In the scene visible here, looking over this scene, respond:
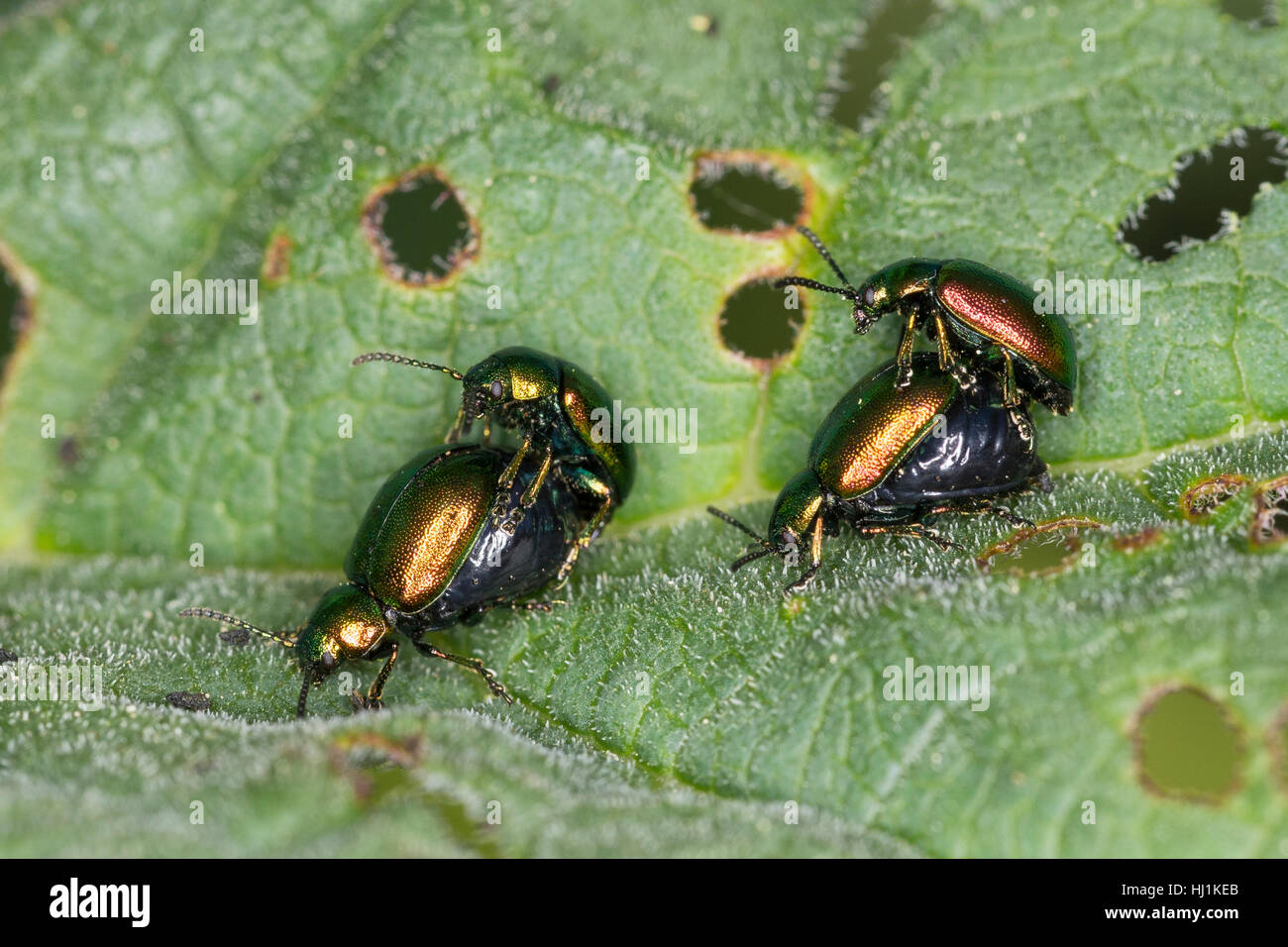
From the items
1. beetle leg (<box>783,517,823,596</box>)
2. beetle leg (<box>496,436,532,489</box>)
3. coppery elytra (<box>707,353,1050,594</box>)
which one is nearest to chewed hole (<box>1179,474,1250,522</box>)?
coppery elytra (<box>707,353,1050,594</box>)

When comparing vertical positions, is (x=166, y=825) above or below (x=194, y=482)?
below

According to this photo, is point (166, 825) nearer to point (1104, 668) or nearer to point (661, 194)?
point (1104, 668)

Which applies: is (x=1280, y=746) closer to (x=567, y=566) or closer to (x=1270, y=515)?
(x=1270, y=515)

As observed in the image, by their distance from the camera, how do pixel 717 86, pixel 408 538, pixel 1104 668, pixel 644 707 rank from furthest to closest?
pixel 717 86
pixel 408 538
pixel 644 707
pixel 1104 668

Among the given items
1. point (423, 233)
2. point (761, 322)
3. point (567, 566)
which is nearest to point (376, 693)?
point (567, 566)

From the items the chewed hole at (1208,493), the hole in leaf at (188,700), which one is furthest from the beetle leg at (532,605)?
the chewed hole at (1208,493)

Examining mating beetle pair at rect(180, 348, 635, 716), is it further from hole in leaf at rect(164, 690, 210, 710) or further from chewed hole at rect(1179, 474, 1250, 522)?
chewed hole at rect(1179, 474, 1250, 522)
